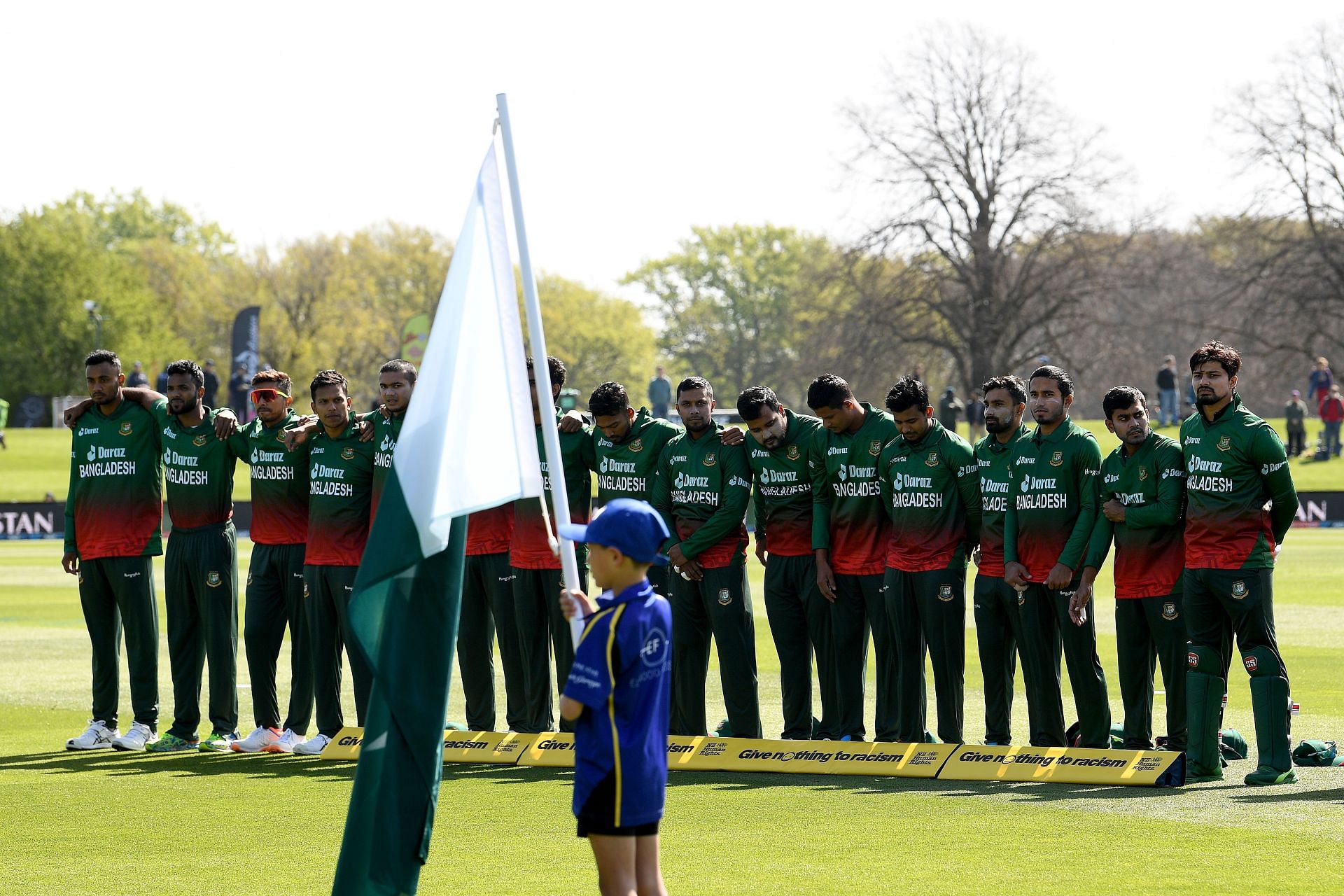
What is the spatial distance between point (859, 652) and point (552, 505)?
225 centimetres

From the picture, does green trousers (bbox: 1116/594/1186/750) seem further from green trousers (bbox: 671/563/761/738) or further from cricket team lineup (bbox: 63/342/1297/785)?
green trousers (bbox: 671/563/761/738)

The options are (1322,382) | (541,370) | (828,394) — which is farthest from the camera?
(1322,382)

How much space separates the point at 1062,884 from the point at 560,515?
2.80 metres

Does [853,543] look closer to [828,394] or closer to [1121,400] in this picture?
[828,394]

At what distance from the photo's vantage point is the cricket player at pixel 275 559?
1201cm

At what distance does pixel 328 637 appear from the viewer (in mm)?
11820

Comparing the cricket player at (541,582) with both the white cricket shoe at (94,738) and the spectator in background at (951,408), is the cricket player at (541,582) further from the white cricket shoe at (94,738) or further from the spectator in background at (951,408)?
the spectator in background at (951,408)

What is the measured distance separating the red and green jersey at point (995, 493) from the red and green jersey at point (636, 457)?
6.96 ft

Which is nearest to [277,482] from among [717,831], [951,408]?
[717,831]

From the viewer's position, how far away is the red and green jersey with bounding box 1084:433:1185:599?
10.4m

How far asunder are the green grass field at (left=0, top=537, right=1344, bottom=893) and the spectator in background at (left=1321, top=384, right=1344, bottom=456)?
36715 mm

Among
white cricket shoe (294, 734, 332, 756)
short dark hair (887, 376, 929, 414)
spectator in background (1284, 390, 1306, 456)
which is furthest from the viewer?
spectator in background (1284, 390, 1306, 456)

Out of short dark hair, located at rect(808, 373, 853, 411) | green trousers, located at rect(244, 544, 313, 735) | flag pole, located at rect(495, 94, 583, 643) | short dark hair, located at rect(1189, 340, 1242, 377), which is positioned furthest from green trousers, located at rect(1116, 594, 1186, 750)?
flag pole, located at rect(495, 94, 583, 643)

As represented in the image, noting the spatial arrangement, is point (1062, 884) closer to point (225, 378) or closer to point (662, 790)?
point (662, 790)
